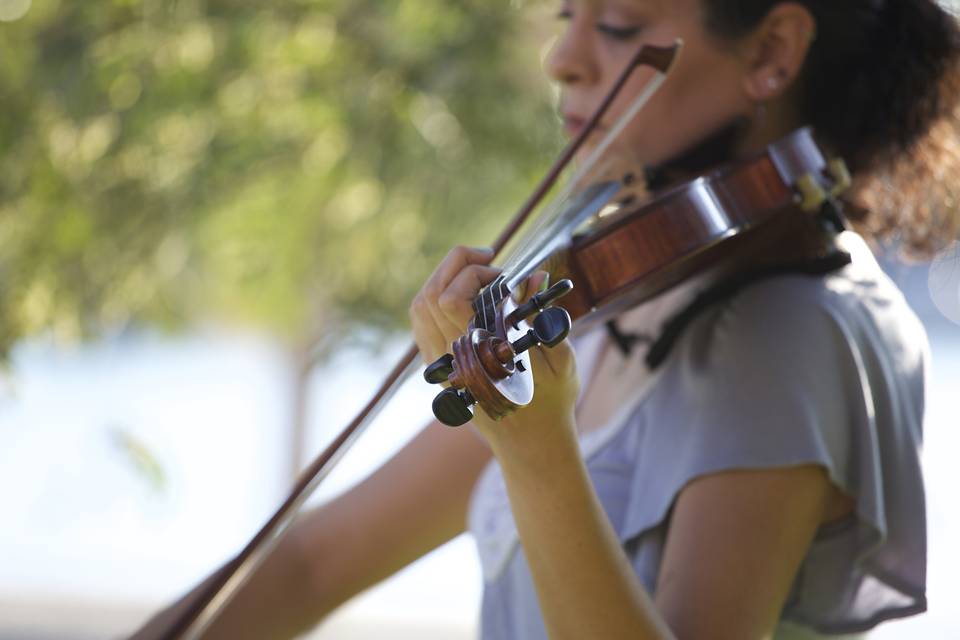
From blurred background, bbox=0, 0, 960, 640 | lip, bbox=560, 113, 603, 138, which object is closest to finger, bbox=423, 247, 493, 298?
lip, bbox=560, 113, 603, 138

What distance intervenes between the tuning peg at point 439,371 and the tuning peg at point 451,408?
33mm

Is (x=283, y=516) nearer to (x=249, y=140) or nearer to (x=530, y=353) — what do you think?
(x=530, y=353)

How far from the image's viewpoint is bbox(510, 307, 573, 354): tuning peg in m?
0.82

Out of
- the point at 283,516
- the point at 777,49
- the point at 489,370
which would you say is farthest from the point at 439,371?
the point at 777,49

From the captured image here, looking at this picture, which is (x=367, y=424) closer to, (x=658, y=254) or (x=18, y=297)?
(x=658, y=254)

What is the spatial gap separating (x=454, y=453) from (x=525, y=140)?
1333 mm

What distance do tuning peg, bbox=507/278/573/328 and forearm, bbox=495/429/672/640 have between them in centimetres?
12

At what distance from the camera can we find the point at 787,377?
1.16 meters

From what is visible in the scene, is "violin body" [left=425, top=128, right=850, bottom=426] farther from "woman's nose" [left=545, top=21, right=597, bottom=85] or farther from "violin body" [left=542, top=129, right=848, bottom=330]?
"woman's nose" [left=545, top=21, right=597, bottom=85]

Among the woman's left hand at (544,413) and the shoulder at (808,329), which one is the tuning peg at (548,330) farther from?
the shoulder at (808,329)

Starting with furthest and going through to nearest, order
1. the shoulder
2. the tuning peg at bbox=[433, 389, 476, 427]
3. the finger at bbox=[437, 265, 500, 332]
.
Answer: the shoulder
the finger at bbox=[437, 265, 500, 332]
the tuning peg at bbox=[433, 389, 476, 427]

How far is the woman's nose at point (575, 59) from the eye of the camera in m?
1.37

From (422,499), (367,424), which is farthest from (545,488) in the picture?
(422,499)

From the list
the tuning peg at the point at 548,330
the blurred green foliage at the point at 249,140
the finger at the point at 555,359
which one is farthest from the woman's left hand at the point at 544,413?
the blurred green foliage at the point at 249,140
